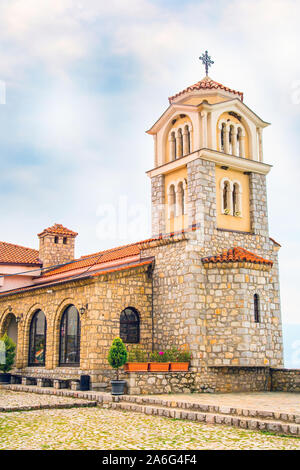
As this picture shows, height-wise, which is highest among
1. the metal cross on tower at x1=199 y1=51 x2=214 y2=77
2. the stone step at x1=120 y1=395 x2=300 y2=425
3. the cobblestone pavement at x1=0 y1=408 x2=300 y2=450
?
the metal cross on tower at x1=199 y1=51 x2=214 y2=77

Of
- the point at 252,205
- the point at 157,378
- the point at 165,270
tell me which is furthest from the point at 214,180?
the point at 157,378

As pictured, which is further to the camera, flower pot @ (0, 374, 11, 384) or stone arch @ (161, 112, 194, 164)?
flower pot @ (0, 374, 11, 384)

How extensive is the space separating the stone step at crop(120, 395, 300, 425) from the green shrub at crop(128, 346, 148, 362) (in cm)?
337

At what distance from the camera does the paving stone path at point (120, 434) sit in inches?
328

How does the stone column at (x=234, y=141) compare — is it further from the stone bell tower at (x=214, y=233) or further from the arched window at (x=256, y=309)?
the arched window at (x=256, y=309)

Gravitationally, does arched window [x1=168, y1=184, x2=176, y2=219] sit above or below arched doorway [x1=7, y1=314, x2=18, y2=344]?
above

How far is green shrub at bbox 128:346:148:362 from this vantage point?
1738 centimetres

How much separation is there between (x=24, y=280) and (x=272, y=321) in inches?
548

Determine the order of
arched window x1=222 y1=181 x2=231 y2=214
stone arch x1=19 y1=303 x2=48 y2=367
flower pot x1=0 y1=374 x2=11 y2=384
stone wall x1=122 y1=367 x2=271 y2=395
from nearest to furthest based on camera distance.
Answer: stone wall x1=122 y1=367 x2=271 y2=395 → arched window x1=222 y1=181 x2=231 y2=214 → flower pot x1=0 y1=374 x2=11 y2=384 → stone arch x1=19 y1=303 x2=48 y2=367

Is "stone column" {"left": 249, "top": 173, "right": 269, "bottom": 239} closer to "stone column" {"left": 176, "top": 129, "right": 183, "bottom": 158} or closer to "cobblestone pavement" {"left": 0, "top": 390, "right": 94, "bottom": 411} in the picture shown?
"stone column" {"left": 176, "top": 129, "right": 183, "bottom": 158}

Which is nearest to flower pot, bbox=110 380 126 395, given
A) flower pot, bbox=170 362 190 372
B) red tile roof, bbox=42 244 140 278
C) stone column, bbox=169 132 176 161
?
flower pot, bbox=170 362 190 372

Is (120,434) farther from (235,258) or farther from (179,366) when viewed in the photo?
(235,258)

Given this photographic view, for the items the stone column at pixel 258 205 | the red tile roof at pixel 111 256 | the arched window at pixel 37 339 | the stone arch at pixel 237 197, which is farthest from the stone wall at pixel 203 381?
the arched window at pixel 37 339
